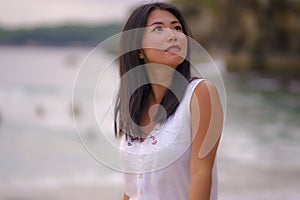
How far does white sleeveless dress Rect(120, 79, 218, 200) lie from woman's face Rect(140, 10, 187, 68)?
0.21 ft

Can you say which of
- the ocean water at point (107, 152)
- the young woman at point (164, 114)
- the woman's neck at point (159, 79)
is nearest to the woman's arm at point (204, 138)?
the young woman at point (164, 114)

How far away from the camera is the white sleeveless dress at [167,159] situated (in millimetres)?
1129

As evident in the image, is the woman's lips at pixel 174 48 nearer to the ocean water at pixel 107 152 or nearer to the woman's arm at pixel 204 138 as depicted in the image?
A: the woman's arm at pixel 204 138

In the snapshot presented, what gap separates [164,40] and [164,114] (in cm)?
15

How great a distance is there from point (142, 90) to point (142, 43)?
4.2 inches

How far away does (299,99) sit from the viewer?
13.9 metres

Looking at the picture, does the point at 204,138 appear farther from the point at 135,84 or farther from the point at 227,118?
the point at 227,118

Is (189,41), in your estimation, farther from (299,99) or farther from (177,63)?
(299,99)

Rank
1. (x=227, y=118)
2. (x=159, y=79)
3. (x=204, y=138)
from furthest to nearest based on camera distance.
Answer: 1. (x=227, y=118)
2. (x=159, y=79)
3. (x=204, y=138)

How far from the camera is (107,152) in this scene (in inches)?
50.4

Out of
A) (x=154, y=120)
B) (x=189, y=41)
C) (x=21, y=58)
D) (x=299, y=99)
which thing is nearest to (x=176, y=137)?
(x=154, y=120)

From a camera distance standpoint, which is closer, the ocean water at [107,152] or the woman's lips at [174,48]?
the woman's lips at [174,48]

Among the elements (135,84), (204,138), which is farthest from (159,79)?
(204,138)

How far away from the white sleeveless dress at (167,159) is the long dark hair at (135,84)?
28mm
